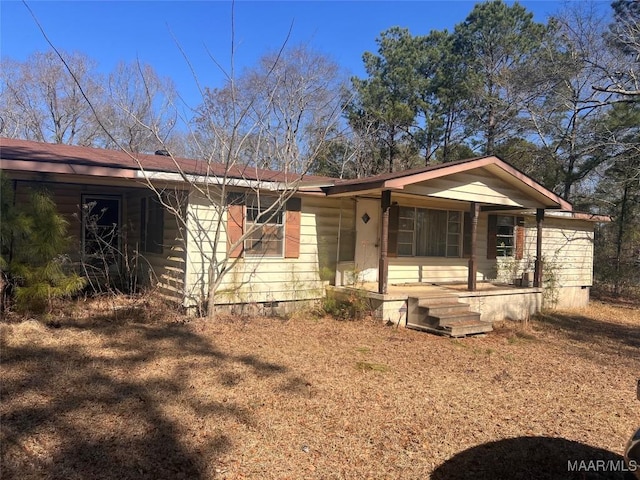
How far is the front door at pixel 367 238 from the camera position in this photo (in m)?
10.1

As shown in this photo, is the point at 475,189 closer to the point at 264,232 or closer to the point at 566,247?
the point at 264,232

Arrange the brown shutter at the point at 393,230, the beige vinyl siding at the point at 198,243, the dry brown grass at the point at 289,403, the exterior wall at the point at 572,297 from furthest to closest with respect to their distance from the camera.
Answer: the exterior wall at the point at 572,297 → the brown shutter at the point at 393,230 → the beige vinyl siding at the point at 198,243 → the dry brown grass at the point at 289,403

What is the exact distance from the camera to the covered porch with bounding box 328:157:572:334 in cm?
859

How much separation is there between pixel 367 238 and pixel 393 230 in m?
0.63

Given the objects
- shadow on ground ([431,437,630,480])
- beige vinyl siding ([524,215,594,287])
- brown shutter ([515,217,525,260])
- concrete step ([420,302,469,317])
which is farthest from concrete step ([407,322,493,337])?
beige vinyl siding ([524,215,594,287])

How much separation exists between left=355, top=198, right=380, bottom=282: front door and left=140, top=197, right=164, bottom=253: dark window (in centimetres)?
406

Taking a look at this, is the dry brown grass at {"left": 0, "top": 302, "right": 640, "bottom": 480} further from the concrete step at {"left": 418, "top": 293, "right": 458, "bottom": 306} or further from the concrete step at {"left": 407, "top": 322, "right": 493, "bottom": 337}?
the concrete step at {"left": 418, "top": 293, "right": 458, "bottom": 306}

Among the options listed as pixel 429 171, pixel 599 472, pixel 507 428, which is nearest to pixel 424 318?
pixel 429 171

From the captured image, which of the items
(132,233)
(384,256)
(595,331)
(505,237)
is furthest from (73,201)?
(595,331)

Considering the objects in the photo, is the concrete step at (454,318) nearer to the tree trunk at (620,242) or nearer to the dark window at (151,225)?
the dark window at (151,225)

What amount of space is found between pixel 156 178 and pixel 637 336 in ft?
31.2

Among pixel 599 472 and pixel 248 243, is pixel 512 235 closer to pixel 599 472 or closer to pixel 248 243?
pixel 248 243

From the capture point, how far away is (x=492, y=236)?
40.5 ft

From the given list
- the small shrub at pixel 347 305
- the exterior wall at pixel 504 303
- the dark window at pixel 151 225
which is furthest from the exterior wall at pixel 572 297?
the dark window at pixel 151 225
